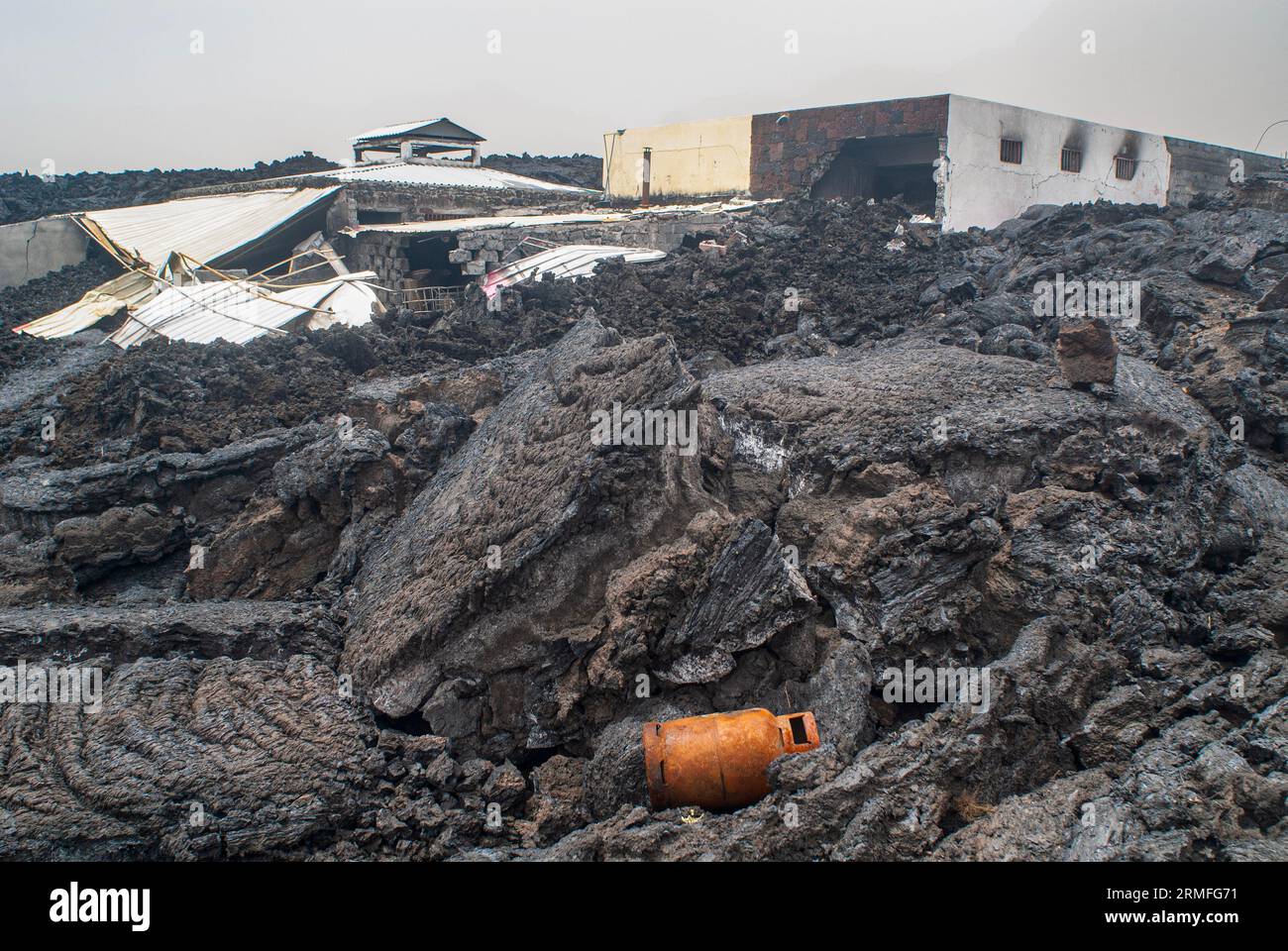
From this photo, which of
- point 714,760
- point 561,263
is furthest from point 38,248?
point 714,760

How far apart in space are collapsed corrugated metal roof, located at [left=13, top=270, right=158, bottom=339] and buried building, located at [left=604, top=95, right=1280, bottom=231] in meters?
11.4

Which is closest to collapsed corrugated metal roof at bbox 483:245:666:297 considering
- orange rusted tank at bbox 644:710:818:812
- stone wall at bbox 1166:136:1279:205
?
orange rusted tank at bbox 644:710:818:812

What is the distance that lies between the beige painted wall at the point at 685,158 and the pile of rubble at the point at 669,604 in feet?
43.7

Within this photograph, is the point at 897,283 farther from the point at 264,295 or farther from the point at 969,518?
the point at 264,295

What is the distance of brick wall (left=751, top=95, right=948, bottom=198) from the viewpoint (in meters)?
18.2

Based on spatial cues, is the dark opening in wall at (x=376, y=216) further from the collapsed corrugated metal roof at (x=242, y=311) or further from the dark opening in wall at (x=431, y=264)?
the collapsed corrugated metal roof at (x=242, y=311)

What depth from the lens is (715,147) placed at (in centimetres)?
2139

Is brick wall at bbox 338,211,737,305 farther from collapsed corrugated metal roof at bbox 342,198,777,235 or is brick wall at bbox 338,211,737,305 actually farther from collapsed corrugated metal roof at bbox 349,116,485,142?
collapsed corrugated metal roof at bbox 349,116,485,142

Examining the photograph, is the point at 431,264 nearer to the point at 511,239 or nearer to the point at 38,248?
the point at 511,239

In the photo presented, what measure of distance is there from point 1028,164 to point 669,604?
59.5ft

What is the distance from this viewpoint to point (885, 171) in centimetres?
2088

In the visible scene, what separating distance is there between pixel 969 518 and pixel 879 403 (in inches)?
67.8

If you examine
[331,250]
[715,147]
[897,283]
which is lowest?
[897,283]

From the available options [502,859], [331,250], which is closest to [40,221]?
[331,250]
